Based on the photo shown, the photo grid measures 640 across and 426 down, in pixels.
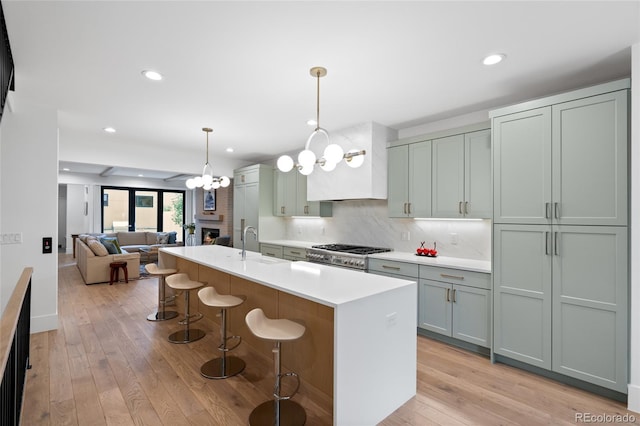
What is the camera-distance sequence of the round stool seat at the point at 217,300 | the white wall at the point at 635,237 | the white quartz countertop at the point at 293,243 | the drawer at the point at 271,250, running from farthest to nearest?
the drawer at the point at 271,250, the white quartz countertop at the point at 293,243, the round stool seat at the point at 217,300, the white wall at the point at 635,237

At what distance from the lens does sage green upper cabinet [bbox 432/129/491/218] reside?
3352 millimetres

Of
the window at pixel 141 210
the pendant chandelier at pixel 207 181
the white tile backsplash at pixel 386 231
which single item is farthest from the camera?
the window at pixel 141 210

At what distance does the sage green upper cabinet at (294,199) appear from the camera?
5.28 metres

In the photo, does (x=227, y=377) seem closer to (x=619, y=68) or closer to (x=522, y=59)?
(x=522, y=59)

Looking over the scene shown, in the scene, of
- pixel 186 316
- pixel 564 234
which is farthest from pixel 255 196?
pixel 564 234

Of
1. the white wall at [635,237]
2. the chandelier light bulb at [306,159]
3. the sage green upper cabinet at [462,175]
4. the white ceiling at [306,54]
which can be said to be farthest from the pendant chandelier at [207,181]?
the white wall at [635,237]

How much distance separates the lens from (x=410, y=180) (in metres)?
4.00

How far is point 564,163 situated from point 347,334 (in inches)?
89.3

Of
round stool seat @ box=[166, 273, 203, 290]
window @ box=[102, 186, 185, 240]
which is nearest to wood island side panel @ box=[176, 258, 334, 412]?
round stool seat @ box=[166, 273, 203, 290]

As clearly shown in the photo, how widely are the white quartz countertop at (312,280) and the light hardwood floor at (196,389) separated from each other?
0.88 metres

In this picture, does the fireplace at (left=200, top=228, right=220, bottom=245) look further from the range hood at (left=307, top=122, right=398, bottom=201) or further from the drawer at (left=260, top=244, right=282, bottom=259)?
the range hood at (left=307, top=122, right=398, bottom=201)

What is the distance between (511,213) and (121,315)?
4786 millimetres

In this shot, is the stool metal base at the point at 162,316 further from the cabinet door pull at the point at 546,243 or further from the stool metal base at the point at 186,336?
the cabinet door pull at the point at 546,243

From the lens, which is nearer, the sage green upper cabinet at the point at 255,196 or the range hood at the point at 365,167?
the range hood at the point at 365,167
